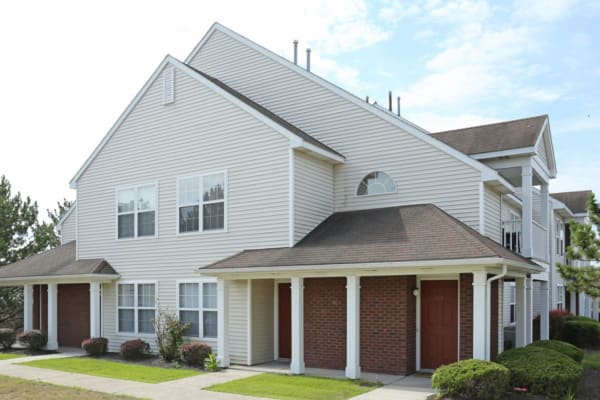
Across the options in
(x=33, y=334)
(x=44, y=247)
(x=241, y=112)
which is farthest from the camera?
(x=44, y=247)

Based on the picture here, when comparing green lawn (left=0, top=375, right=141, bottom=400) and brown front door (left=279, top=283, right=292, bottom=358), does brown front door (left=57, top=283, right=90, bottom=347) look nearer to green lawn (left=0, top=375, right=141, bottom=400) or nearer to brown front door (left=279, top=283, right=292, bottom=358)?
green lawn (left=0, top=375, right=141, bottom=400)

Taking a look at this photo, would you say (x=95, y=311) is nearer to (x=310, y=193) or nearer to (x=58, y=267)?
(x=58, y=267)

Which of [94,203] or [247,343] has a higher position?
[94,203]

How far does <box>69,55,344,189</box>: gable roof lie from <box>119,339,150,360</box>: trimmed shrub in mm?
6877

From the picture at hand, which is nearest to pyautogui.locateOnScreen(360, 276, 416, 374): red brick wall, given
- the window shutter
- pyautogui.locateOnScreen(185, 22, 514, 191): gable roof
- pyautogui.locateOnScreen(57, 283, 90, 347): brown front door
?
pyautogui.locateOnScreen(185, 22, 514, 191): gable roof

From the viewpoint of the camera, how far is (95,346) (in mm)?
17812

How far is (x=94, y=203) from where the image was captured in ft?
65.7

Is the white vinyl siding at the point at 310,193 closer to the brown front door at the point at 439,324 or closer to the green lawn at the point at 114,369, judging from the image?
the brown front door at the point at 439,324

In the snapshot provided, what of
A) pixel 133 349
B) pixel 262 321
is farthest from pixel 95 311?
pixel 262 321

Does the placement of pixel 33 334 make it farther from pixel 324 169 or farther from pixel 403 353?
pixel 403 353

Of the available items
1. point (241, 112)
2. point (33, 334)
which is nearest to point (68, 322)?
point (33, 334)

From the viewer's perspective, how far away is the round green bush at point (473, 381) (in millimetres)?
10117

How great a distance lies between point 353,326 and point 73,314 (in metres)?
12.2

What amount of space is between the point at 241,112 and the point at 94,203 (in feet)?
23.2
